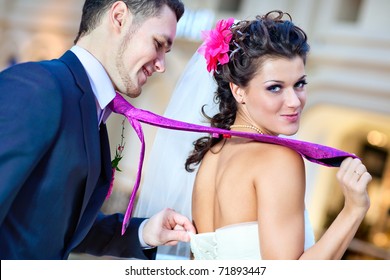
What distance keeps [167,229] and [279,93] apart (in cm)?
68

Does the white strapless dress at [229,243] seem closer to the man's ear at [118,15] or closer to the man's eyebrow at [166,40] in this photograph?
the man's eyebrow at [166,40]

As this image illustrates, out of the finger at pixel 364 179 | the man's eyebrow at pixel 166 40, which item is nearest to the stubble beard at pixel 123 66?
the man's eyebrow at pixel 166 40

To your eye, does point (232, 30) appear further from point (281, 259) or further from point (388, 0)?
point (388, 0)

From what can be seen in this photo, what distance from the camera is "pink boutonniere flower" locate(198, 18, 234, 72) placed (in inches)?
94.4

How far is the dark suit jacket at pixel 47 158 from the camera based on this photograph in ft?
5.97

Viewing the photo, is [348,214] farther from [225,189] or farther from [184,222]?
[184,222]

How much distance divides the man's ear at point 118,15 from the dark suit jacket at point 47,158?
0.18 meters

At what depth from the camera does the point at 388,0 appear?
28.3 feet

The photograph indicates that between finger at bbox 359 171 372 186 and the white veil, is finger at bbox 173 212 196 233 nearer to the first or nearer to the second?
the white veil

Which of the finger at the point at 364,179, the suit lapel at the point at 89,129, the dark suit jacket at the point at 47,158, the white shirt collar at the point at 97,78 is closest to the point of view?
the dark suit jacket at the point at 47,158

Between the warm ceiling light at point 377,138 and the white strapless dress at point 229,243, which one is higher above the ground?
the white strapless dress at point 229,243

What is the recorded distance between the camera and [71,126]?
6.53 feet

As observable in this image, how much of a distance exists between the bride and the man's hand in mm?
45
